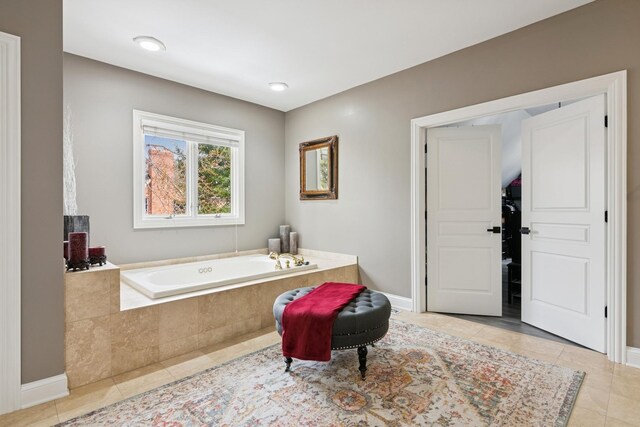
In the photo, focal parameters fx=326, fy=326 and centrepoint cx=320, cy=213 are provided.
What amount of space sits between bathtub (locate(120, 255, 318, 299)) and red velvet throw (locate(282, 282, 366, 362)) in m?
0.91

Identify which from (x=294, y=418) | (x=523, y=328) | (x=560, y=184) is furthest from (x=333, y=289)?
(x=560, y=184)

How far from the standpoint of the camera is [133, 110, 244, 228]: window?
353 cm

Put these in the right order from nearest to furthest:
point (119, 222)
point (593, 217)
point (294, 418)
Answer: point (294, 418), point (593, 217), point (119, 222)

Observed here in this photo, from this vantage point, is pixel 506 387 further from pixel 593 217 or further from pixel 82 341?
pixel 82 341

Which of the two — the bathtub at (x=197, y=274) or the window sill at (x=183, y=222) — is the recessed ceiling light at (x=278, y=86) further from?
the bathtub at (x=197, y=274)

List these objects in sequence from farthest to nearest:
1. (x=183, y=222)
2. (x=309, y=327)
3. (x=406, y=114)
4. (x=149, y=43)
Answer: (x=183, y=222), (x=406, y=114), (x=149, y=43), (x=309, y=327)

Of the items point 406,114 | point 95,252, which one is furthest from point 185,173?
point 406,114

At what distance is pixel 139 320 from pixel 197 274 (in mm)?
1399

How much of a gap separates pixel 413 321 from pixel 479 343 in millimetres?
648

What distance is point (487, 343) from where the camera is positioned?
2660 millimetres

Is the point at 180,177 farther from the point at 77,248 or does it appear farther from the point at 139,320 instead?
the point at 139,320

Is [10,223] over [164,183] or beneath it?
beneath

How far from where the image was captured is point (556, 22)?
2504mm

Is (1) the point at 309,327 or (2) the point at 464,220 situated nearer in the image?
(1) the point at 309,327
